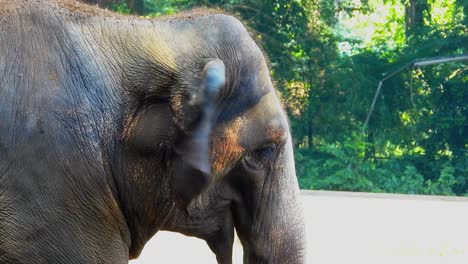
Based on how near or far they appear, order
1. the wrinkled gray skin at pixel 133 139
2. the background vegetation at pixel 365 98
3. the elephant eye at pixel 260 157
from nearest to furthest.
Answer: the wrinkled gray skin at pixel 133 139
the elephant eye at pixel 260 157
the background vegetation at pixel 365 98

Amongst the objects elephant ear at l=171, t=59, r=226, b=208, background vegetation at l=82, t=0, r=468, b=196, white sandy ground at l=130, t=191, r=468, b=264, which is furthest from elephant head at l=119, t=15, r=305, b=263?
background vegetation at l=82, t=0, r=468, b=196

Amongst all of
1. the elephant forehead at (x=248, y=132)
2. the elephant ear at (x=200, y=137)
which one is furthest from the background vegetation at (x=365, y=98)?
the elephant ear at (x=200, y=137)

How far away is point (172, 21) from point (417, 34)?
64.3ft

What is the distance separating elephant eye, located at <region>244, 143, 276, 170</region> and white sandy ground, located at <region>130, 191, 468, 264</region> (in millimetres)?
5216

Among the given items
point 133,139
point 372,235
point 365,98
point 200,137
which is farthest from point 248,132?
point 365,98

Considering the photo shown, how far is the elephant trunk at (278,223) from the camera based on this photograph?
4.81 meters

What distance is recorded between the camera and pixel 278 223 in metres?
4.80

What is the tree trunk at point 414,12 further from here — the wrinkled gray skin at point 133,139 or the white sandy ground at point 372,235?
the wrinkled gray skin at point 133,139

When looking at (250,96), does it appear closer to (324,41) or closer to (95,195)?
(95,195)

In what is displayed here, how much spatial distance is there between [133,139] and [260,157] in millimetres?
607

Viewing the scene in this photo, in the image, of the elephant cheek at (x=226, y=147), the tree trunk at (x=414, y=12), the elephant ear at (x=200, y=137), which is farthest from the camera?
the tree trunk at (x=414, y=12)

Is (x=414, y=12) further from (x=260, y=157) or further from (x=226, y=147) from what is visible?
(x=226, y=147)

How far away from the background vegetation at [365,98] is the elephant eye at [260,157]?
16789 millimetres

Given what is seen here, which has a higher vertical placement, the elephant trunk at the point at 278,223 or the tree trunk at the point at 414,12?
the elephant trunk at the point at 278,223
